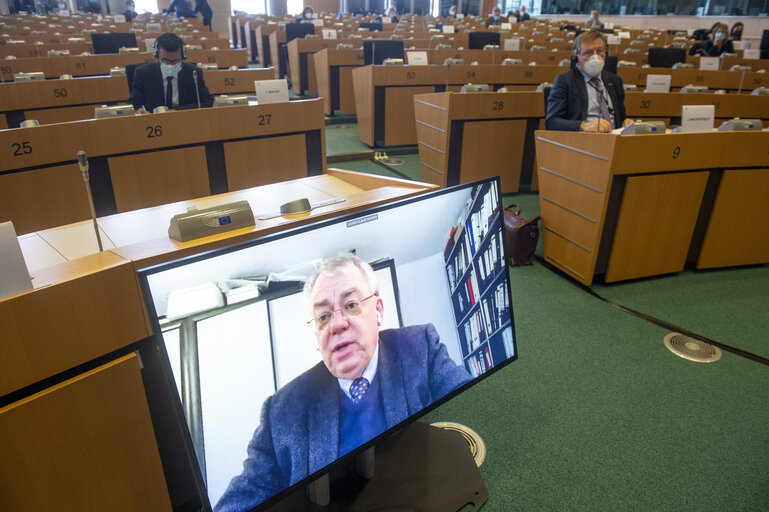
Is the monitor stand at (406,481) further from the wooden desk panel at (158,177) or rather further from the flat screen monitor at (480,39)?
the flat screen monitor at (480,39)

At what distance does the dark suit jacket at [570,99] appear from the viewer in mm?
3154

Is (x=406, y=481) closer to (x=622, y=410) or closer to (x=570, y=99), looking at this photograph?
(x=622, y=410)

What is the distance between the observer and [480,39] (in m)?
7.94

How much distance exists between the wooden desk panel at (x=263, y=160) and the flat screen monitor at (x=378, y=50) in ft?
11.0

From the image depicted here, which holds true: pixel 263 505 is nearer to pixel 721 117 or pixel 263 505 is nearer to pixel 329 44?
pixel 721 117

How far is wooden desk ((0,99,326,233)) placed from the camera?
2516 millimetres

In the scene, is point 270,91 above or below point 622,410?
above

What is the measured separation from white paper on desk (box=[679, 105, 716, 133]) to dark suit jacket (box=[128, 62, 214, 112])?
10.7 ft

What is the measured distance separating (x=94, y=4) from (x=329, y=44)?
13.8m

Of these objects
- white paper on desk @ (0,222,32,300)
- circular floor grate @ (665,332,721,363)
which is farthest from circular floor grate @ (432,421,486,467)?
white paper on desk @ (0,222,32,300)

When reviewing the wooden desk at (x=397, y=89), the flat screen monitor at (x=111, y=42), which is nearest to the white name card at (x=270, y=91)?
the wooden desk at (x=397, y=89)

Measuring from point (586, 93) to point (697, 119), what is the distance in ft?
2.17

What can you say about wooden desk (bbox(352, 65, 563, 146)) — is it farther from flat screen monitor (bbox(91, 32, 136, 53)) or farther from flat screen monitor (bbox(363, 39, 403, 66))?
flat screen monitor (bbox(91, 32, 136, 53))

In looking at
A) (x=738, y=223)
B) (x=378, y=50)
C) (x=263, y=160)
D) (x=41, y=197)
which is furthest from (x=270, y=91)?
(x=378, y=50)
